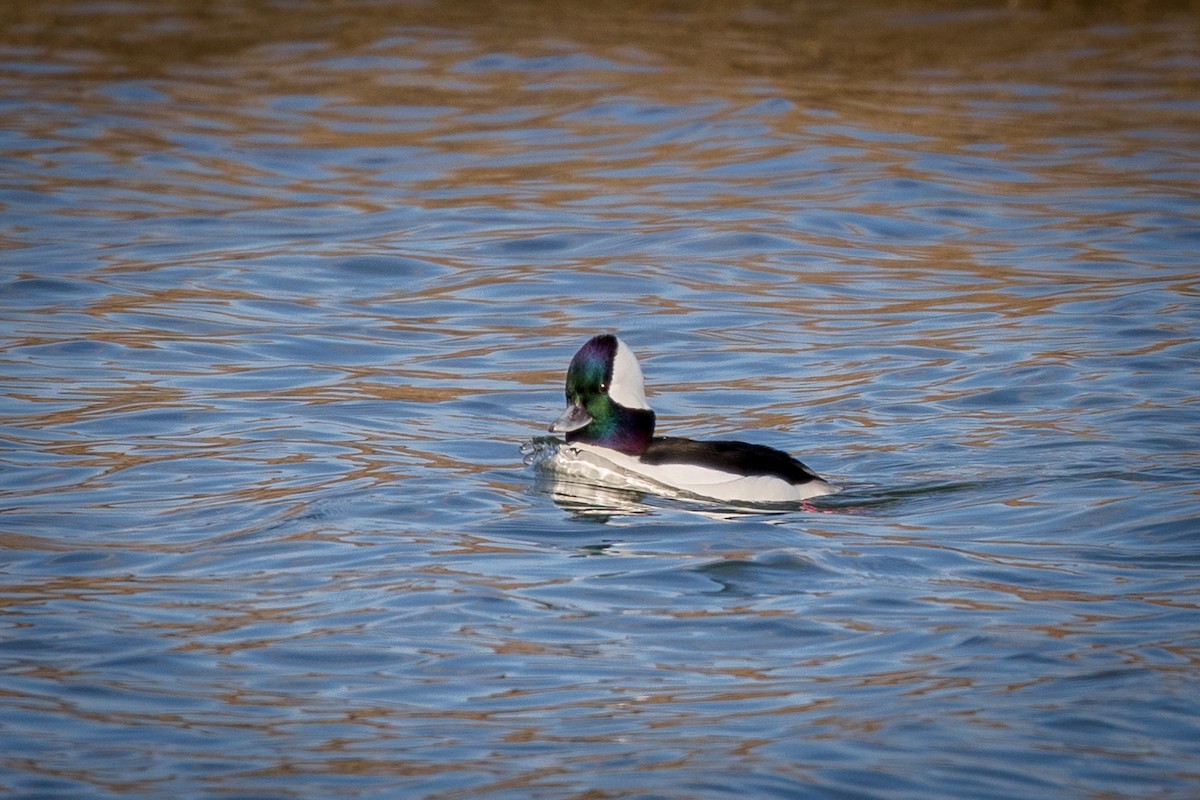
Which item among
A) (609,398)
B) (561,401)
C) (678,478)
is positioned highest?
(609,398)

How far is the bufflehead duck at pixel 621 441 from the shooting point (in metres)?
8.05

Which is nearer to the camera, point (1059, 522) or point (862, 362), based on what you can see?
point (1059, 522)

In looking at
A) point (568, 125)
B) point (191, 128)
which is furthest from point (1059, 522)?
point (191, 128)

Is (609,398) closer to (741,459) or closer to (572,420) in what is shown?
(572,420)

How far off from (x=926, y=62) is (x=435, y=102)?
17.9 ft

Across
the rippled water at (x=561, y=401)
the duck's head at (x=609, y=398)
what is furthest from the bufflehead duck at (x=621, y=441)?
the rippled water at (x=561, y=401)

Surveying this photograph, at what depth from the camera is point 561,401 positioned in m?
10.1

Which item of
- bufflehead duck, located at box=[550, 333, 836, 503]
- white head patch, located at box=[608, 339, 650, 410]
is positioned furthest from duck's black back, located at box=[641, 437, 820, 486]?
white head patch, located at box=[608, 339, 650, 410]

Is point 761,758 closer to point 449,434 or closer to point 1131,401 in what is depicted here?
point 449,434

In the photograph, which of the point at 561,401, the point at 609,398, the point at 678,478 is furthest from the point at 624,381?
the point at 561,401

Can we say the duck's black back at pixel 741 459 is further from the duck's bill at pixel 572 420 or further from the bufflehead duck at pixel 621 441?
the duck's bill at pixel 572 420

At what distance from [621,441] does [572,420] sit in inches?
10.5

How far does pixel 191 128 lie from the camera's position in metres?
16.9

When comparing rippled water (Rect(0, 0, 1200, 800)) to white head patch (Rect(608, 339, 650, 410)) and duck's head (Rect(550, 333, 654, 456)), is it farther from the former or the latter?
white head patch (Rect(608, 339, 650, 410))
